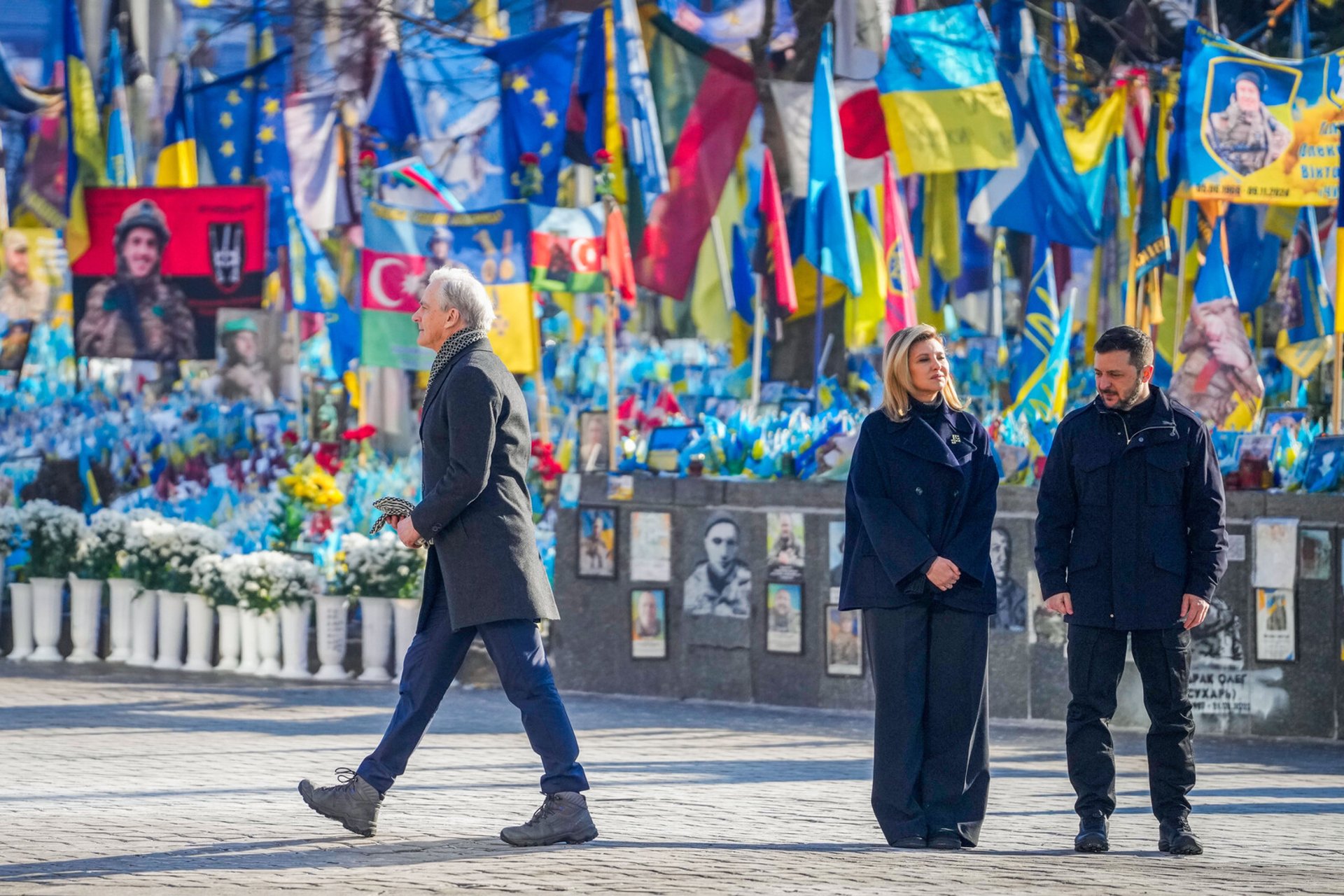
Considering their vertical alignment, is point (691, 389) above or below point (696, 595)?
above

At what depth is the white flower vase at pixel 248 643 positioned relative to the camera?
12.2m

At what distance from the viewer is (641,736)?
967cm

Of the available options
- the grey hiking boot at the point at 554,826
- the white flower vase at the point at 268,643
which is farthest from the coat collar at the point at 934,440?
the white flower vase at the point at 268,643

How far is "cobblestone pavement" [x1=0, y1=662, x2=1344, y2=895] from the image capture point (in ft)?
18.9

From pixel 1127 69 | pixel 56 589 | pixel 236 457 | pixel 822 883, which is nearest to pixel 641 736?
pixel 822 883

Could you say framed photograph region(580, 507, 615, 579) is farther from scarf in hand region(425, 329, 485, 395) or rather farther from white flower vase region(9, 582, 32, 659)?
scarf in hand region(425, 329, 485, 395)

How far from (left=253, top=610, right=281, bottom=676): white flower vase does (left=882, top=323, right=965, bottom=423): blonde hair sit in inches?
254

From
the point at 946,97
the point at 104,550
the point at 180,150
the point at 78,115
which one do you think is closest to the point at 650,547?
the point at 104,550

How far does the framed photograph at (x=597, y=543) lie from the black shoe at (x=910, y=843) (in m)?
5.07

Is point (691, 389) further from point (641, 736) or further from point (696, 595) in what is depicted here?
point (641, 736)

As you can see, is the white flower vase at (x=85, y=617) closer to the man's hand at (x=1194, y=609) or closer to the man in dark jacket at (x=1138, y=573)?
the man in dark jacket at (x=1138, y=573)

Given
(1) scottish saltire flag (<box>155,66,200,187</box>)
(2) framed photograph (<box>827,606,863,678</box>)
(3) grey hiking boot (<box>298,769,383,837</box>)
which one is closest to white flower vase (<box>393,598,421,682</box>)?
(2) framed photograph (<box>827,606,863,678</box>)

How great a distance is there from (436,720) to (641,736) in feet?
3.78

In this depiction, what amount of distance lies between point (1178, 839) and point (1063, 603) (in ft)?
2.75
